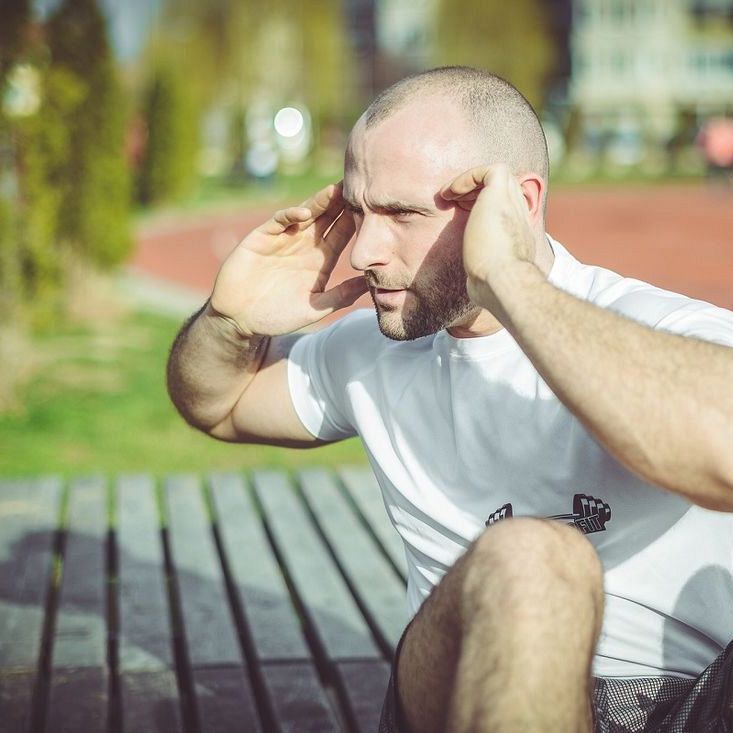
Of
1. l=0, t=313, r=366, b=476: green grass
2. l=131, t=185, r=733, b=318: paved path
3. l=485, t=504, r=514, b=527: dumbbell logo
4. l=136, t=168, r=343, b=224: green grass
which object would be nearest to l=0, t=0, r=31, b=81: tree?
l=0, t=313, r=366, b=476: green grass

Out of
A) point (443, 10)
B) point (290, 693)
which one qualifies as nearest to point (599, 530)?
point (290, 693)

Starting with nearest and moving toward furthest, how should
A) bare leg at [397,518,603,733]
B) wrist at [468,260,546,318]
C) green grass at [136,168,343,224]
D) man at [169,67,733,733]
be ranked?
bare leg at [397,518,603,733], man at [169,67,733,733], wrist at [468,260,546,318], green grass at [136,168,343,224]

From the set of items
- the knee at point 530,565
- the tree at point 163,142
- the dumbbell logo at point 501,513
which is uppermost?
the knee at point 530,565

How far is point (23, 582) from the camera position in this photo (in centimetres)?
379

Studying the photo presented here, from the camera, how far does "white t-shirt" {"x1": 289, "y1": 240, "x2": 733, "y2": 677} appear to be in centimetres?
206

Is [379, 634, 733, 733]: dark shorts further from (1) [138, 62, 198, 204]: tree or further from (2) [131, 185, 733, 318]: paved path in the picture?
(1) [138, 62, 198, 204]: tree

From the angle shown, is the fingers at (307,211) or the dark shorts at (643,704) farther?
the fingers at (307,211)

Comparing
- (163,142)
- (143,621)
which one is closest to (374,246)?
(143,621)

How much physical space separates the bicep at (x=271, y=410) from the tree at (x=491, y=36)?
58.3m

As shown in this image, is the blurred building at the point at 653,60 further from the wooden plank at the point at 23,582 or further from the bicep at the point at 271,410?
the bicep at the point at 271,410

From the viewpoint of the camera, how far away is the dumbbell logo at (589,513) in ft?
6.81

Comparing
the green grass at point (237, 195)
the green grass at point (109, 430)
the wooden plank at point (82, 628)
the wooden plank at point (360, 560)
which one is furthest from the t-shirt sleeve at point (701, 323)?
the green grass at point (237, 195)

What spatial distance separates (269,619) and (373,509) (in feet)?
3.72

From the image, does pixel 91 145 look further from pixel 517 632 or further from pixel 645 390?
pixel 517 632
